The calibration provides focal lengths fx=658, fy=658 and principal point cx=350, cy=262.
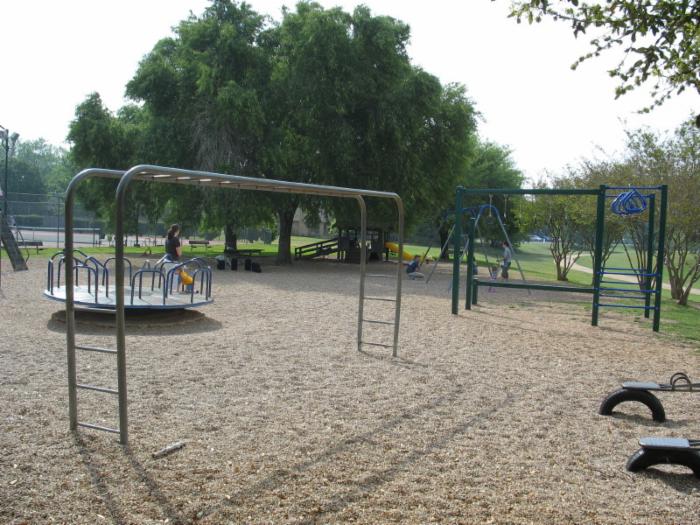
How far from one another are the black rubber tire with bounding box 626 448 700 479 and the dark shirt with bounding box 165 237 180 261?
35.2ft

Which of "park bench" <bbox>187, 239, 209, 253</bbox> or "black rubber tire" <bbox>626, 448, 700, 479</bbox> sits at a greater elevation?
"park bench" <bbox>187, 239, 209, 253</bbox>

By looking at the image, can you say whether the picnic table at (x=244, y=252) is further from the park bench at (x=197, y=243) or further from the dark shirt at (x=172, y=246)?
the dark shirt at (x=172, y=246)

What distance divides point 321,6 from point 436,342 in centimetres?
1782

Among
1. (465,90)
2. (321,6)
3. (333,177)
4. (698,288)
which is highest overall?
(321,6)

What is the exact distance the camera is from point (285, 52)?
78.1 feet

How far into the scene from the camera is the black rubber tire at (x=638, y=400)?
5785mm

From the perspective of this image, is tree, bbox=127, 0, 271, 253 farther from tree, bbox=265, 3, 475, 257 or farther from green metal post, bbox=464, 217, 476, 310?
green metal post, bbox=464, 217, 476, 310

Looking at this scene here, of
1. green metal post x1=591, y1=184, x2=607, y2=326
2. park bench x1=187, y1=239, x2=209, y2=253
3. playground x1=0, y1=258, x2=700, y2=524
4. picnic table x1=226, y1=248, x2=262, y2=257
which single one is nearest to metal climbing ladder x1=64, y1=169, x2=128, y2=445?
playground x1=0, y1=258, x2=700, y2=524

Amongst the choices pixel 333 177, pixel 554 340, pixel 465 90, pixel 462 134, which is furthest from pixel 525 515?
pixel 465 90

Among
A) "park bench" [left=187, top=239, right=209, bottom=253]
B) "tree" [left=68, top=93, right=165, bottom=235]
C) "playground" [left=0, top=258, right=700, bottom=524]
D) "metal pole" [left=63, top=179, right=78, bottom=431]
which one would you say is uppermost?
"tree" [left=68, top=93, right=165, bottom=235]

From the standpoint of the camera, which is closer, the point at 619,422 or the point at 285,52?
the point at 619,422

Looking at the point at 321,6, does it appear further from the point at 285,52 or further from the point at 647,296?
the point at 647,296

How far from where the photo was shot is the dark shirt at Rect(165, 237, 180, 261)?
13586 mm

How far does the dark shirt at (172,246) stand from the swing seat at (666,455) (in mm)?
10758
